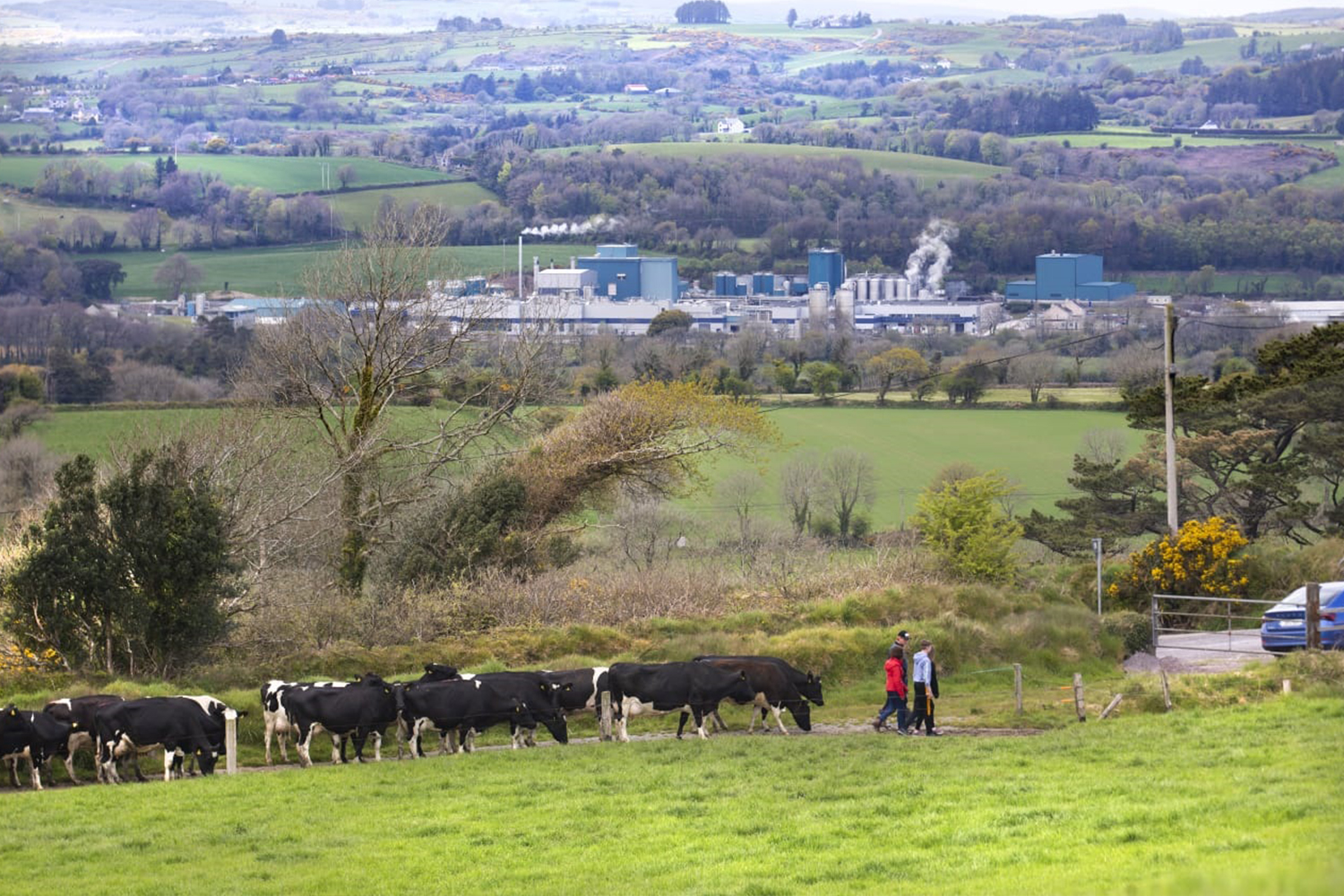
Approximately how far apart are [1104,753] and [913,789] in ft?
8.70

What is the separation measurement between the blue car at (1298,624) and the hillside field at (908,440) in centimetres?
3890

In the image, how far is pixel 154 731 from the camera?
53.8ft

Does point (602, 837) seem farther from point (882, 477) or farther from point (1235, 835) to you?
point (882, 477)

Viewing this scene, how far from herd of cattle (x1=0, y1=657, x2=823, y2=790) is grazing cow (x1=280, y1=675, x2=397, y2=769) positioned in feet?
0.03

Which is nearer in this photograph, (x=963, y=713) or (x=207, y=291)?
(x=963, y=713)

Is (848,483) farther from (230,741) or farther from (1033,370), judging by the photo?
(230,741)

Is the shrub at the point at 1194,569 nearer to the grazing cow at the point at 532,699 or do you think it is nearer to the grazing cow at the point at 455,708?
the grazing cow at the point at 532,699

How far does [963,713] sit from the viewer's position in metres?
20.5

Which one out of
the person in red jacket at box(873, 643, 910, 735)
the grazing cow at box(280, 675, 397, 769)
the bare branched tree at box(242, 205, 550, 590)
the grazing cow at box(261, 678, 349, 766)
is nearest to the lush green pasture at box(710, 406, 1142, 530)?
the bare branched tree at box(242, 205, 550, 590)

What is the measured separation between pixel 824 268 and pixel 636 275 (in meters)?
29.1

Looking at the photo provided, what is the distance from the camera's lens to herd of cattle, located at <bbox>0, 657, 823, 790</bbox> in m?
16.3

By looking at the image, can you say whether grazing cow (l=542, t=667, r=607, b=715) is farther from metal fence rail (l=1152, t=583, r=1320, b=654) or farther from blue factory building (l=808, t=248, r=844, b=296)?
blue factory building (l=808, t=248, r=844, b=296)

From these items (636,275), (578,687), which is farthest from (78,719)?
(636,275)

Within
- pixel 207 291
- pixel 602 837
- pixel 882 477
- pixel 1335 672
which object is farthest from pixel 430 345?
pixel 207 291
